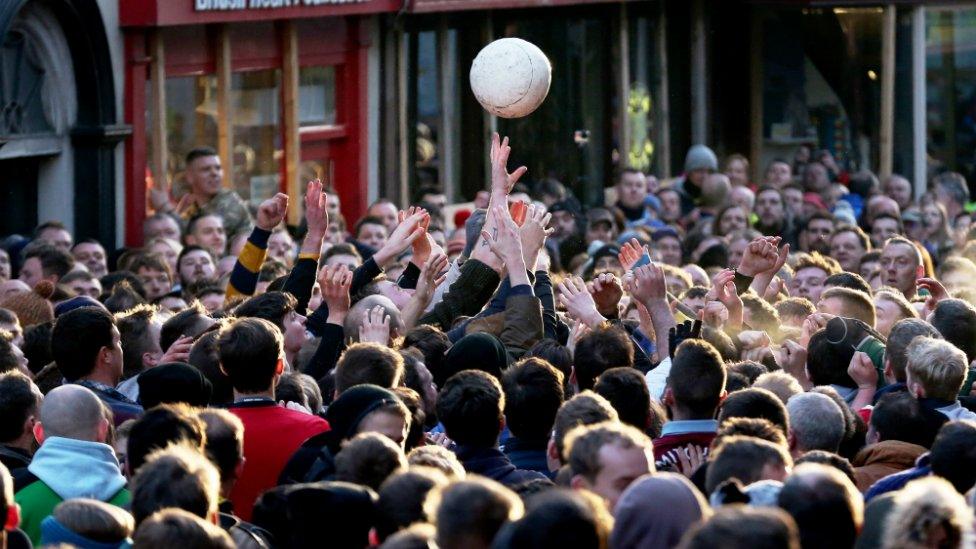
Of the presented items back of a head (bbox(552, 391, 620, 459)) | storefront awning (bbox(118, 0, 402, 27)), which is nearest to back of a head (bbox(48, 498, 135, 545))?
back of a head (bbox(552, 391, 620, 459))

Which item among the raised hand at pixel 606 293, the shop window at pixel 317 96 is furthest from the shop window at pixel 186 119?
the raised hand at pixel 606 293

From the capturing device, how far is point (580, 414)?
19.9 feet

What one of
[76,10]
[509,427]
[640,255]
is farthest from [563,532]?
[76,10]

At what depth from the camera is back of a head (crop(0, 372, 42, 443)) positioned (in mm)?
6516

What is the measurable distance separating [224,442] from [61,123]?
30.9 ft

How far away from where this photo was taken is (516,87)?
35.2 feet

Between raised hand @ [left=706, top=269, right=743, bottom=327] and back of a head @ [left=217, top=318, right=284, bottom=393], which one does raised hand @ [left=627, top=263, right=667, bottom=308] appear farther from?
back of a head @ [left=217, top=318, right=284, bottom=393]

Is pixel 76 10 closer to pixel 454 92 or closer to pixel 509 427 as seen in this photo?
pixel 454 92

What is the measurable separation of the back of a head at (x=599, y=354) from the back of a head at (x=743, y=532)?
326cm

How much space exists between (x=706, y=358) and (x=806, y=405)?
41cm

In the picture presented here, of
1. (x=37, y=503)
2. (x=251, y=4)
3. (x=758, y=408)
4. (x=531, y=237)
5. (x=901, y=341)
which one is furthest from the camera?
(x=251, y=4)

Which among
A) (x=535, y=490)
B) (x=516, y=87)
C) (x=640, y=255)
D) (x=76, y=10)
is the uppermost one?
(x=76, y=10)

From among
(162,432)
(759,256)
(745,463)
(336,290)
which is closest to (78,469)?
(162,432)

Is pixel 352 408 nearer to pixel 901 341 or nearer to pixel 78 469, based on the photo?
pixel 78 469
